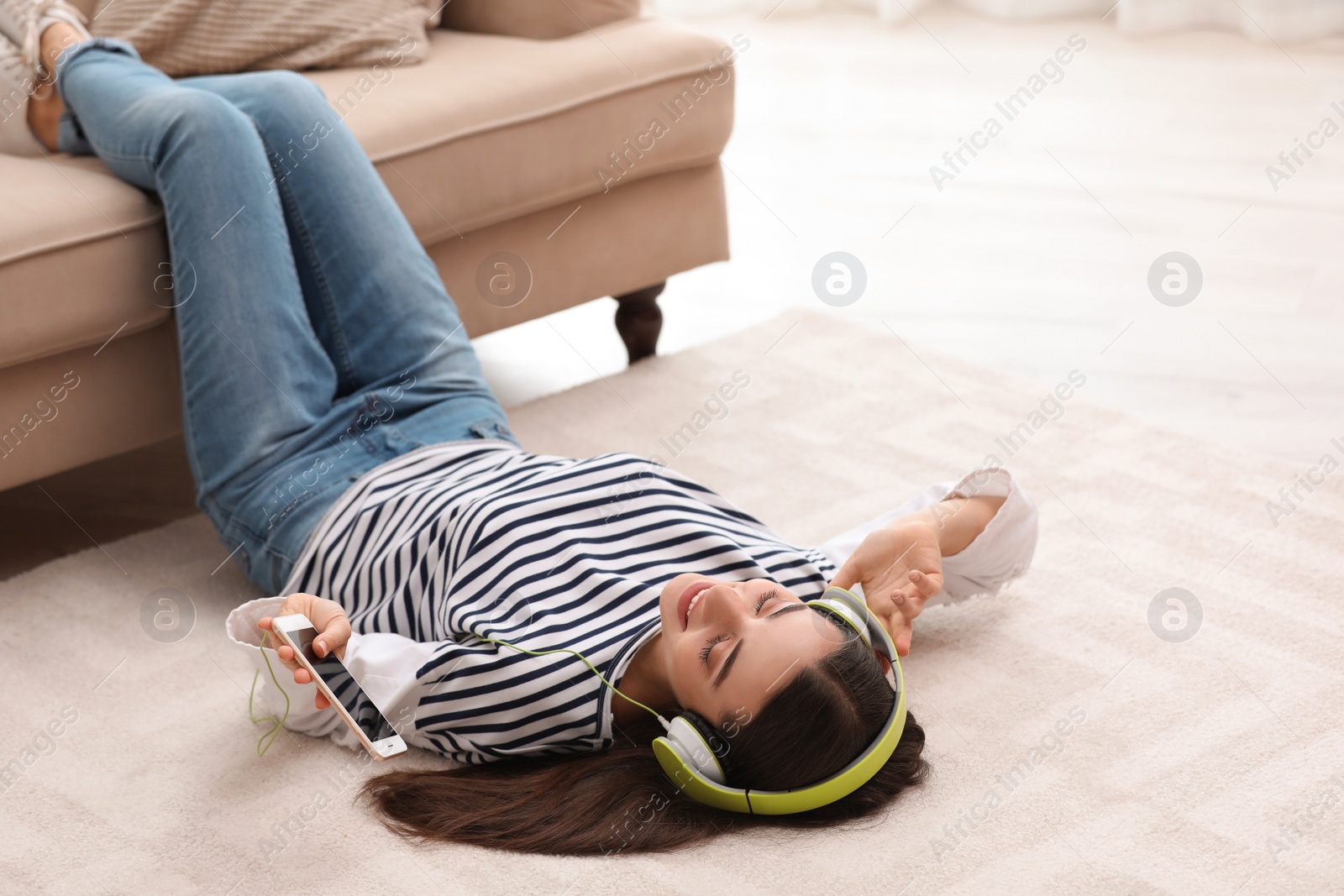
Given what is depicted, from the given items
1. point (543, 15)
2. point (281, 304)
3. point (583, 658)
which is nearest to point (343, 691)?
point (583, 658)

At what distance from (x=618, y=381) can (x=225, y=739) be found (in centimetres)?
97

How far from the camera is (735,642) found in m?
1.00

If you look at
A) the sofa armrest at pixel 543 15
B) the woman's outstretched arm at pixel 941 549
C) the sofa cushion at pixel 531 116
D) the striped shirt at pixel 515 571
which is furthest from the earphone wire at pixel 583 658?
the sofa armrest at pixel 543 15

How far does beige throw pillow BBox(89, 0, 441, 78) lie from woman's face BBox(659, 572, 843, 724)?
45.4 inches

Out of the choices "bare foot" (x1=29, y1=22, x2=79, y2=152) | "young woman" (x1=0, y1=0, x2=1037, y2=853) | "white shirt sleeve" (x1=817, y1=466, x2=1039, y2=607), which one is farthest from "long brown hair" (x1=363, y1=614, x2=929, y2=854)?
"bare foot" (x1=29, y1=22, x2=79, y2=152)

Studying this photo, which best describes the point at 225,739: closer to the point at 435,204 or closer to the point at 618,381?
the point at 435,204

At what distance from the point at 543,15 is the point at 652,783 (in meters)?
1.33

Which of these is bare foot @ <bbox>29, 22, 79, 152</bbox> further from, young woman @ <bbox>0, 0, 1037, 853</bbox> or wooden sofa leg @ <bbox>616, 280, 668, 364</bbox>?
wooden sofa leg @ <bbox>616, 280, 668, 364</bbox>

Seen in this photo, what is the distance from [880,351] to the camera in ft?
6.87

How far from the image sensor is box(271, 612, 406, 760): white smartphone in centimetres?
104

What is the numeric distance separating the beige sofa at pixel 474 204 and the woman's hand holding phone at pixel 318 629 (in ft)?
1.61

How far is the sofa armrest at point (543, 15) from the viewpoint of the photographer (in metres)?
1.95

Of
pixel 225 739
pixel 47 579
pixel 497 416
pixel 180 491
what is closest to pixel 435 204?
pixel 497 416

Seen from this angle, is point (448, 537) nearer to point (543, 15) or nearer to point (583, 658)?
point (583, 658)
